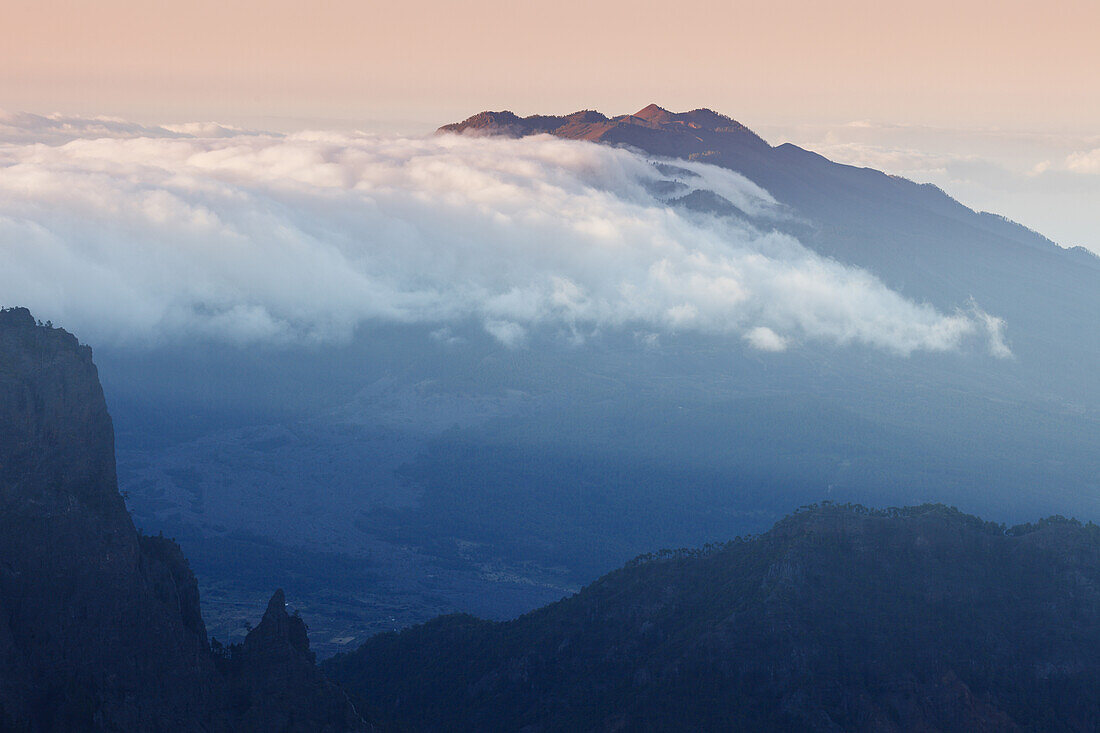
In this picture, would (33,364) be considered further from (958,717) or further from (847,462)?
(847,462)

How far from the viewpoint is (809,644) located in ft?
201

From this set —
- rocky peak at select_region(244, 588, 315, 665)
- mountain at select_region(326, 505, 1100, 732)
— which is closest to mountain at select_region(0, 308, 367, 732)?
rocky peak at select_region(244, 588, 315, 665)

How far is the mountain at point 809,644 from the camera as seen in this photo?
5825 centimetres

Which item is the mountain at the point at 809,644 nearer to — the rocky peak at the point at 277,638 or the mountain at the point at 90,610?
the rocky peak at the point at 277,638

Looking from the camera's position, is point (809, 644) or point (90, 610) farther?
point (809, 644)

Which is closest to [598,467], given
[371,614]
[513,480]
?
[513,480]

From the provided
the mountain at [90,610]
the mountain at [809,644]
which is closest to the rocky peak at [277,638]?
the mountain at [90,610]

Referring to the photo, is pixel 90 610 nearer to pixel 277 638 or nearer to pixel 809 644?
pixel 277 638

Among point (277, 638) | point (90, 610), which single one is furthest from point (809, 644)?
point (90, 610)

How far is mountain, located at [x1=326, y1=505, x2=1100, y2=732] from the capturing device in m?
58.2

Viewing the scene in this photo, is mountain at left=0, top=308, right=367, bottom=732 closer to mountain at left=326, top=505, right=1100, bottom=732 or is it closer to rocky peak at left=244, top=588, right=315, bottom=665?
rocky peak at left=244, top=588, right=315, bottom=665

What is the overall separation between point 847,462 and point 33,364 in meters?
151

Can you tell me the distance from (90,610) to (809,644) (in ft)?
112

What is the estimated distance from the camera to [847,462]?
184 metres
